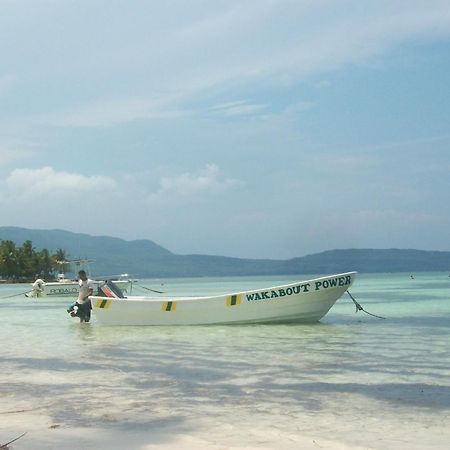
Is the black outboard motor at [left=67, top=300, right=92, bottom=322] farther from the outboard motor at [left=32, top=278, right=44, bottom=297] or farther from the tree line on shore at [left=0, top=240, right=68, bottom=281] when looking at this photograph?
the tree line on shore at [left=0, top=240, right=68, bottom=281]

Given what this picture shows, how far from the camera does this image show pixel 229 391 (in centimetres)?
947

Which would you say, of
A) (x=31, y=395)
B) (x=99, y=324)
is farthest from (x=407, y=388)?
(x=99, y=324)

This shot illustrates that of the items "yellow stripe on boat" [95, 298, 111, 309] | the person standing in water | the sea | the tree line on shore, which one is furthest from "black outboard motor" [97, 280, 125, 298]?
the tree line on shore

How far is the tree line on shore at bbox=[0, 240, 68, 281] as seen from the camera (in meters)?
121

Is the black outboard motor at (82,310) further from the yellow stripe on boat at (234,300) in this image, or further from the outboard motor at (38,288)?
the outboard motor at (38,288)

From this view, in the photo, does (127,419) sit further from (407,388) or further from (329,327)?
(329,327)

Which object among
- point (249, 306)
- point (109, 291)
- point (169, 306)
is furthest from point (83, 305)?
point (249, 306)

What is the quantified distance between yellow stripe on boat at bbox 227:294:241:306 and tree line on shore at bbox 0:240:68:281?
101882mm

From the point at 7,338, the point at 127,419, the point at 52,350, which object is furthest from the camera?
the point at 7,338

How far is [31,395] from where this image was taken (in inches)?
370

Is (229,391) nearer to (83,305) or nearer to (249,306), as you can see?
(249,306)

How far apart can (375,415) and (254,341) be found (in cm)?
829

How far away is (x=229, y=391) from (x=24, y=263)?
119453 mm

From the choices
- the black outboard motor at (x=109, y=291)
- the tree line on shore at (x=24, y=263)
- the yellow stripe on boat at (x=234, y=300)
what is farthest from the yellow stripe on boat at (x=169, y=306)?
the tree line on shore at (x=24, y=263)
